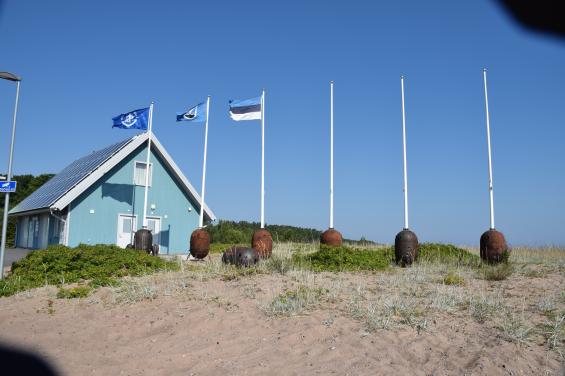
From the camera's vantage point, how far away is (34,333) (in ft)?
28.9

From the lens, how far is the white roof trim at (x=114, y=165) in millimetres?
24008

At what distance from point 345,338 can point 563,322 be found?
3011mm

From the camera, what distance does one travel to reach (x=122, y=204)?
2647 cm

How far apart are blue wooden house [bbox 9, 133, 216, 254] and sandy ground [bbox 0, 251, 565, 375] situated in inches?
555

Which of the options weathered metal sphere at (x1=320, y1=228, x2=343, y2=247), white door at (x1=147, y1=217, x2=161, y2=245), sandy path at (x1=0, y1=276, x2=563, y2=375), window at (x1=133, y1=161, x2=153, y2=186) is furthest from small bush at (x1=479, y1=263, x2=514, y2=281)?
window at (x1=133, y1=161, x2=153, y2=186)

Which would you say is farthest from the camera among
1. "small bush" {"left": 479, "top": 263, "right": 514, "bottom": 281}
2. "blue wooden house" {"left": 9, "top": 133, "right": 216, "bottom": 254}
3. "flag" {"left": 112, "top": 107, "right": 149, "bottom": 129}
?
"blue wooden house" {"left": 9, "top": 133, "right": 216, "bottom": 254}

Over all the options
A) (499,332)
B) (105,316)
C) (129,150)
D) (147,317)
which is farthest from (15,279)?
(129,150)

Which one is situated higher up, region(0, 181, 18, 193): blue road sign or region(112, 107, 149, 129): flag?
region(112, 107, 149, 129): flag

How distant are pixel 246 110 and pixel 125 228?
9.88 metres

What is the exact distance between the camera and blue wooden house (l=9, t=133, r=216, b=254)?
24.9 m

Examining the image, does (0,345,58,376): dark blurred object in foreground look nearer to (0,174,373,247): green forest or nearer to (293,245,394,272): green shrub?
(293,245,394,272): green shrub

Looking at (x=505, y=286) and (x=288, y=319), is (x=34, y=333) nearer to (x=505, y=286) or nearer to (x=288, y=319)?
(x=288, y=319)

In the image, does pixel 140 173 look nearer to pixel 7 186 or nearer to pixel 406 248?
pixel 7 186

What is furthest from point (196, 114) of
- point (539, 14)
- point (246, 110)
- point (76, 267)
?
point (539, 14)
